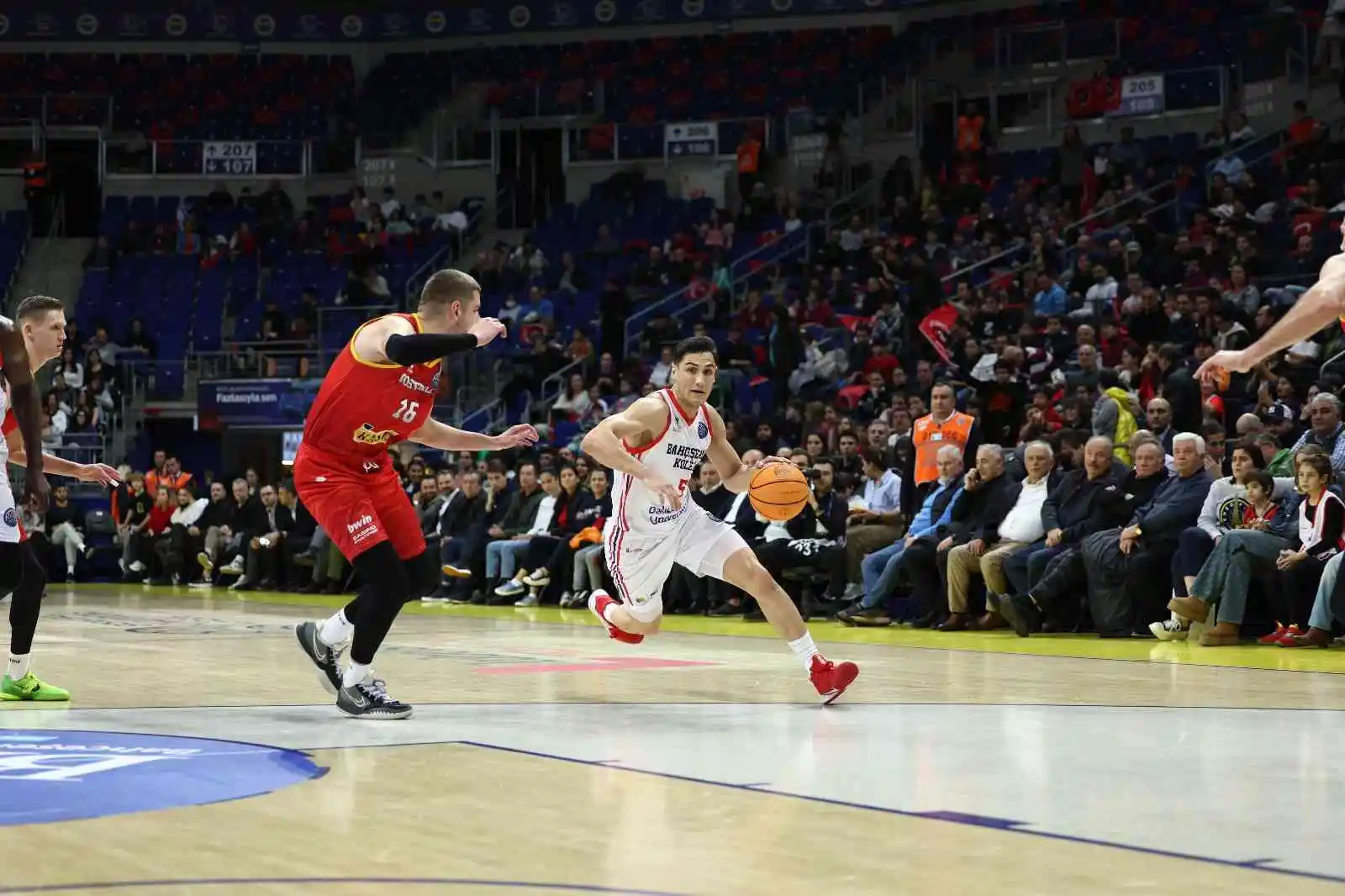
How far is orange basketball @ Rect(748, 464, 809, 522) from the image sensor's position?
8.91 meters

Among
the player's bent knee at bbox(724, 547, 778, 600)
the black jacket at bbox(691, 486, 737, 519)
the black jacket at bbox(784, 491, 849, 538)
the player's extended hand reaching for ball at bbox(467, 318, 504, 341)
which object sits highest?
the player's extended hand reaching for ball at bbox(467, 318, 504, 341)

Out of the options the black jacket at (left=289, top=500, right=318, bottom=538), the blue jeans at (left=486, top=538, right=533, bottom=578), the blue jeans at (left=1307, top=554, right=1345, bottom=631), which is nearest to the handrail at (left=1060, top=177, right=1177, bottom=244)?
the blue jeans at (left=486, top=538, right=533, bottom=578)

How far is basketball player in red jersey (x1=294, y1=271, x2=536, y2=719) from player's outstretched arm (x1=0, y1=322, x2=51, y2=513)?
108cm

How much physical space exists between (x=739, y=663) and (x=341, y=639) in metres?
3.20

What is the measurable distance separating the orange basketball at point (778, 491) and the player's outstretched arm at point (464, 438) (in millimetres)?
1504

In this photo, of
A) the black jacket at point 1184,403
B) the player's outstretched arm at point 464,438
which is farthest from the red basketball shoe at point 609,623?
the black jacket at point 1184,403

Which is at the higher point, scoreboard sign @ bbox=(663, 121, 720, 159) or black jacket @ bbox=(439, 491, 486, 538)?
scoreboard sign @ bbox=(663, 121, 720, 159)

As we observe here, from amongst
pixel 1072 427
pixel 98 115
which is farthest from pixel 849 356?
pixel 98 115

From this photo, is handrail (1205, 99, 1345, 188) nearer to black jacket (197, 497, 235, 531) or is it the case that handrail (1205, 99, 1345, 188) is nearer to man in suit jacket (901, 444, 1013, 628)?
man in suit jacket (901, 444, 1013, 628)

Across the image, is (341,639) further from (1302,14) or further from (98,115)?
(98,115)

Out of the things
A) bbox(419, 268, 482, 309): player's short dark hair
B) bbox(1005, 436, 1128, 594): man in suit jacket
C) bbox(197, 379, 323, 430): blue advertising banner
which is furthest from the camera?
bbox(197, 379, 323, 430): blue advertising banner

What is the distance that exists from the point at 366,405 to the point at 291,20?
27.7 metres

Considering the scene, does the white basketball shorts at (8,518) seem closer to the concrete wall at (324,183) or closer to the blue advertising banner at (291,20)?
the concrete wall at (324,183)

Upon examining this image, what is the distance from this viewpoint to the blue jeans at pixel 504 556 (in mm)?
17125
